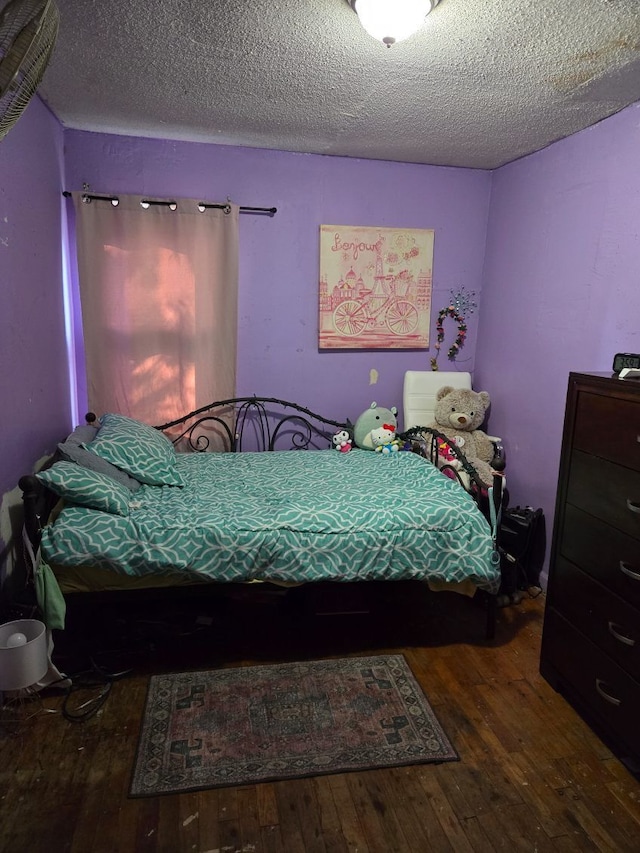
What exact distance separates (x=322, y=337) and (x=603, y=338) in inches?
65.9

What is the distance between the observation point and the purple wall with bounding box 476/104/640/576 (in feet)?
8.13

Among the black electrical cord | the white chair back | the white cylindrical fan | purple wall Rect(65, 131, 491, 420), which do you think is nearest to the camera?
the white cylindrical fan

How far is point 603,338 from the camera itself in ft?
8.48

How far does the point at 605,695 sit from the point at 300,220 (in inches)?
117

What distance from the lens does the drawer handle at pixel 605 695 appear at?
1845 millimetres

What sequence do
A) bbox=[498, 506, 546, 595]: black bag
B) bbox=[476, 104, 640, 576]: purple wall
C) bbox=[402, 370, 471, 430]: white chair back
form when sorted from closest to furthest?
bbox=[476, 104, 640, 576]: purple wall < bbox=[498, 506, 546, 595]: black bag < bbox=[402, 370, 471, 430]: white chair back

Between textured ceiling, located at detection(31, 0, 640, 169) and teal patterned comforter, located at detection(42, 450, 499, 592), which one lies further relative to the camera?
teal patterned comforter, located at detection(42, 450, 499, 592)

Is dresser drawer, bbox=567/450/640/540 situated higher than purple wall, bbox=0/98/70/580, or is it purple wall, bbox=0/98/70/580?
purple wall, bbox=0/98/70/580

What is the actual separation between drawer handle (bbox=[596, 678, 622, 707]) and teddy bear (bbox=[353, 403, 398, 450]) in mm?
1688

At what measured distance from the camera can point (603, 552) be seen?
6.22 feet

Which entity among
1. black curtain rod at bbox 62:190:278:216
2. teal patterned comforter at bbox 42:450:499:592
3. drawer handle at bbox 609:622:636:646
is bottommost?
drawer handle at bbox 609:622:636:646

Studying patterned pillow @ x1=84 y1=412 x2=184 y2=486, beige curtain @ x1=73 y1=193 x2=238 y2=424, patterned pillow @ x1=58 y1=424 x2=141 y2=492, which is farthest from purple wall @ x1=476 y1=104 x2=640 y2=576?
patterned pillow @ x1=58 y1=424 x2=141 y2=492

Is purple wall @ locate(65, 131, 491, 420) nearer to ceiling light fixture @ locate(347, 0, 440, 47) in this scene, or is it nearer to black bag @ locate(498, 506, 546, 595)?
black bag @ locate(498, 506, 546, 595)

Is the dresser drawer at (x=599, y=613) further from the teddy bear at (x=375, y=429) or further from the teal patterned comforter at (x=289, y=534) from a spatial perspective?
the teddy bear at (x=375, y=429)
